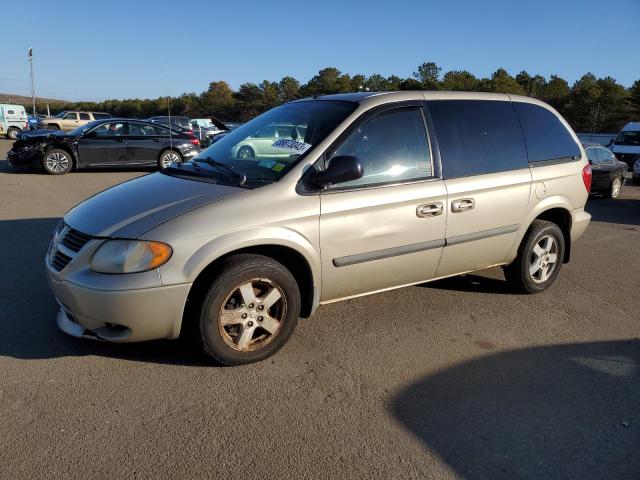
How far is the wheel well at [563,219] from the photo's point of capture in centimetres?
499

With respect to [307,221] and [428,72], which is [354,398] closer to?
[307,221]

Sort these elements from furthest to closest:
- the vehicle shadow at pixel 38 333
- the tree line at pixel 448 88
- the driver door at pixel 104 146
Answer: the tree line at pixel 448 88, the driver door at pixel 104 146, the vehicle shadow at pixel 38 333

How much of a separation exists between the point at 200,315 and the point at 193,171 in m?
1.27

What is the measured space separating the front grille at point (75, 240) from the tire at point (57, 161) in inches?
449

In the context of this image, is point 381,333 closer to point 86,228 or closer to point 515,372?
point 515,372

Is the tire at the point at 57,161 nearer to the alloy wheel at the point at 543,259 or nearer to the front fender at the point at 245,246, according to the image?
the front fender at the point at 245,246

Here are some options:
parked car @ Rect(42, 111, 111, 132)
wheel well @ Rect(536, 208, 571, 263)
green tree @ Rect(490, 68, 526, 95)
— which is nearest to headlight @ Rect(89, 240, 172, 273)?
wheel well @ Rect(536, 208, 571, 263)

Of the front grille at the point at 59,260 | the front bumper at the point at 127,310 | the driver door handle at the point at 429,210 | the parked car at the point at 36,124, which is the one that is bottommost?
the front bumper at the point at 127,310

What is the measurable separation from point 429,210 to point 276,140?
52.1 inches

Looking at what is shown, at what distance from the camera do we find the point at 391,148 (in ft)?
12.7

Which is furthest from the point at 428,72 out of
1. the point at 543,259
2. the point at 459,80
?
the point at 543,259

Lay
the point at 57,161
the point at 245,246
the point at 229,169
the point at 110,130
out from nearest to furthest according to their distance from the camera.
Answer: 1. the point at 245,246
2. the point at 229,169
3. the point at 57,161
4. the point at 110,130

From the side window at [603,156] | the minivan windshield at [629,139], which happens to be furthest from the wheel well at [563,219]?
the minivan windshield at [629,139]

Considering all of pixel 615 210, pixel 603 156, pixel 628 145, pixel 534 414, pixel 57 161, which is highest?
pixel 628 145
